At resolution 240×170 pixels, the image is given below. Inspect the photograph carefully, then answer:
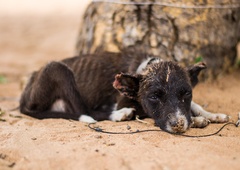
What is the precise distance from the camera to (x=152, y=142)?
4.73 meters

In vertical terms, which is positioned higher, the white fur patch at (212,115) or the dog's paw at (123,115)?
the white fur patch at (212,115)

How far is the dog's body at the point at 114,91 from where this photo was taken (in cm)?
548

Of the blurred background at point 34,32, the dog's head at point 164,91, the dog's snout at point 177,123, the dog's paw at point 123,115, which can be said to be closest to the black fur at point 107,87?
the dog's head at point 164,91

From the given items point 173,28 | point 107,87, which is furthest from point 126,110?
point 173,28

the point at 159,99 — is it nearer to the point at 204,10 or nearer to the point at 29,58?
the point at 204,10

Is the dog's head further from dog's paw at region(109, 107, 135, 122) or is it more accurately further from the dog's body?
dog's paw at region(109, 107, 135, 122)

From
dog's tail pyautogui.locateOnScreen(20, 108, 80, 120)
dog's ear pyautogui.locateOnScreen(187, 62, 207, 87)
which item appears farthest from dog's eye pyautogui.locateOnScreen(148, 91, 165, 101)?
dog's tail pyautogui.locateOnScreen(20, 108, 80, 120)

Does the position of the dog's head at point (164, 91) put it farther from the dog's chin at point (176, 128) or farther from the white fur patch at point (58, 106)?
the white fur patch at point (58, 106)

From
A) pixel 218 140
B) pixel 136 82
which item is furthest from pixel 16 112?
pixel 218 140

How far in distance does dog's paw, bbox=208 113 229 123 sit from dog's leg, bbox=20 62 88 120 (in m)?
1.95

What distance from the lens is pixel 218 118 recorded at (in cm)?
579

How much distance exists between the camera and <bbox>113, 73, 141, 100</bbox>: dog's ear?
5918mm

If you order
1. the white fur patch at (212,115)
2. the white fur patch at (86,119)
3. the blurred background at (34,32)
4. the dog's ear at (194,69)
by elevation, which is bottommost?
the blurred background at (34,32)

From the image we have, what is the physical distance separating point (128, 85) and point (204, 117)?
3.87ft
